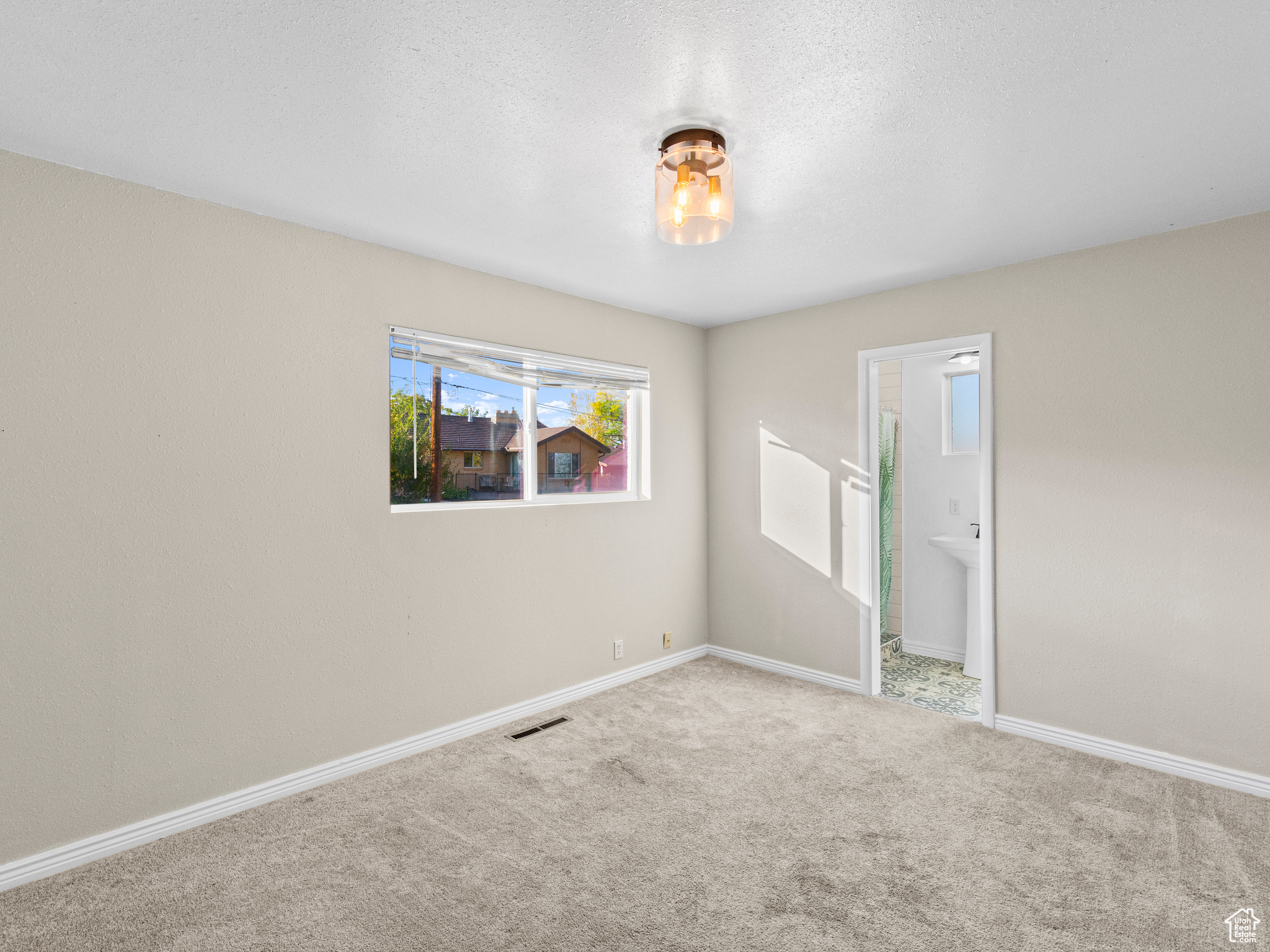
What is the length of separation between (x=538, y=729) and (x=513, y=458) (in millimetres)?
1454

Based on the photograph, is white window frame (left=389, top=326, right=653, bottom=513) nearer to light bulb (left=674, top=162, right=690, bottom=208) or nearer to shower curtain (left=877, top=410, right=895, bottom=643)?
light bulb (left=674, top=162, right=690, bottom=208)

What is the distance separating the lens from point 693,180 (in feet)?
6.63

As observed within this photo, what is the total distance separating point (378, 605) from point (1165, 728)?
139 inches

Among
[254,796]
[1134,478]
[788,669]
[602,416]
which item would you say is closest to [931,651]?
[788,669]

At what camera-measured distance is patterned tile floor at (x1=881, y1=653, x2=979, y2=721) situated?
370 cm

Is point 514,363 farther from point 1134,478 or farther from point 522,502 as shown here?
point 1134,478

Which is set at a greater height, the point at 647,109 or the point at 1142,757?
the point at 647,109

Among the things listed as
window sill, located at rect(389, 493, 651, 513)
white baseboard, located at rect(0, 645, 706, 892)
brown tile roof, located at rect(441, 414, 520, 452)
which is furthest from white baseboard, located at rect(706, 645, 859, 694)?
brown tile roof, located at rect(441, 414, 520, 452)

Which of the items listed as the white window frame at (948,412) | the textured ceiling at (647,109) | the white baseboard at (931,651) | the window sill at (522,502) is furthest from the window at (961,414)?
the window sill at (522,502)

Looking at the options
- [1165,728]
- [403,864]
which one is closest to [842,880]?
[403,864]

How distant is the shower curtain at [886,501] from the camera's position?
15.3 ft

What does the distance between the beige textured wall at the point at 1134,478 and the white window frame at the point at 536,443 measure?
1.56m

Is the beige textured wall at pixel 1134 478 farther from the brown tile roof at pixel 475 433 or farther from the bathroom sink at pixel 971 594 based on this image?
the brown tile roof at pixel 475 433

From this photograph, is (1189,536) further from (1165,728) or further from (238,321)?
(238,321)
